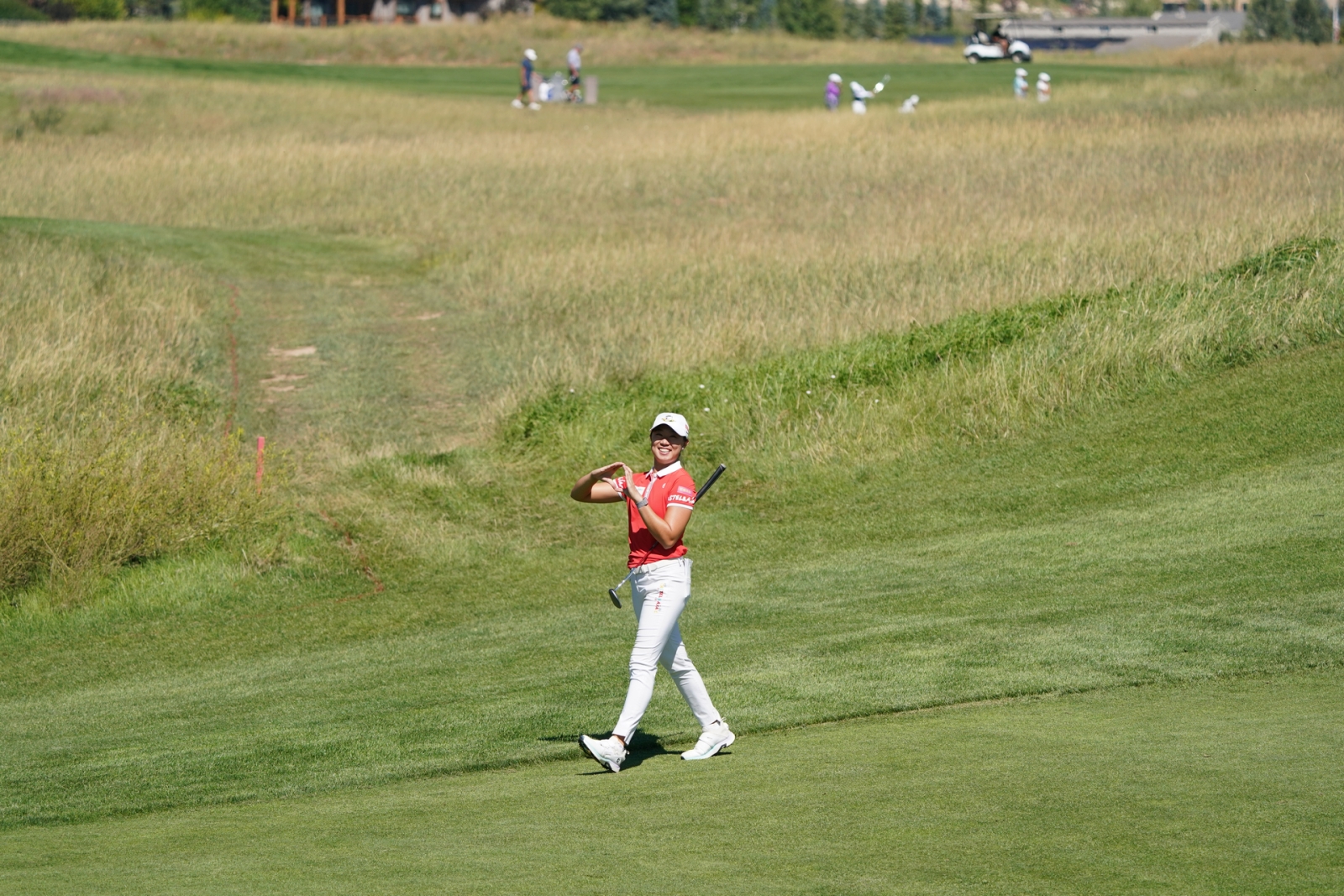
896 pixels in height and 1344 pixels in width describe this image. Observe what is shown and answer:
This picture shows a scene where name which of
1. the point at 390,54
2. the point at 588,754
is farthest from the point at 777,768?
the point at 390,54

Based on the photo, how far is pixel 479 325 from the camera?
1079 inches

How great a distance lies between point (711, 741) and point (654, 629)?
3.01 feet

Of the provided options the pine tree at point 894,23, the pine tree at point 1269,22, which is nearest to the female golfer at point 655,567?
the pine tree at point 1269,22

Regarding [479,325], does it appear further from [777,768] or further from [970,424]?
[777,768]

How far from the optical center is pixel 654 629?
911cm

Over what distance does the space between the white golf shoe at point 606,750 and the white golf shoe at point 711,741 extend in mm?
522

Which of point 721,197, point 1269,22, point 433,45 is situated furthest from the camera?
point 1269,22

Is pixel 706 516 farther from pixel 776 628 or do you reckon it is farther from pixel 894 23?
pixel 894 23

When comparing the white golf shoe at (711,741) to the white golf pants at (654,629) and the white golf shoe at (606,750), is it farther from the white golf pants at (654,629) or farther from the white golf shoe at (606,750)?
the white golf shoe at (606,750)

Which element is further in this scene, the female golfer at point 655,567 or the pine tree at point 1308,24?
the pine tree at point 1308,24

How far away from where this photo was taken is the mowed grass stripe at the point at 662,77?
66.8m

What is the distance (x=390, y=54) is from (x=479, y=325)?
229ft

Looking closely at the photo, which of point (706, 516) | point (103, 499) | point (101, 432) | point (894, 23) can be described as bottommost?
point (706, 516)

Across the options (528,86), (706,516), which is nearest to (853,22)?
(528,86)
